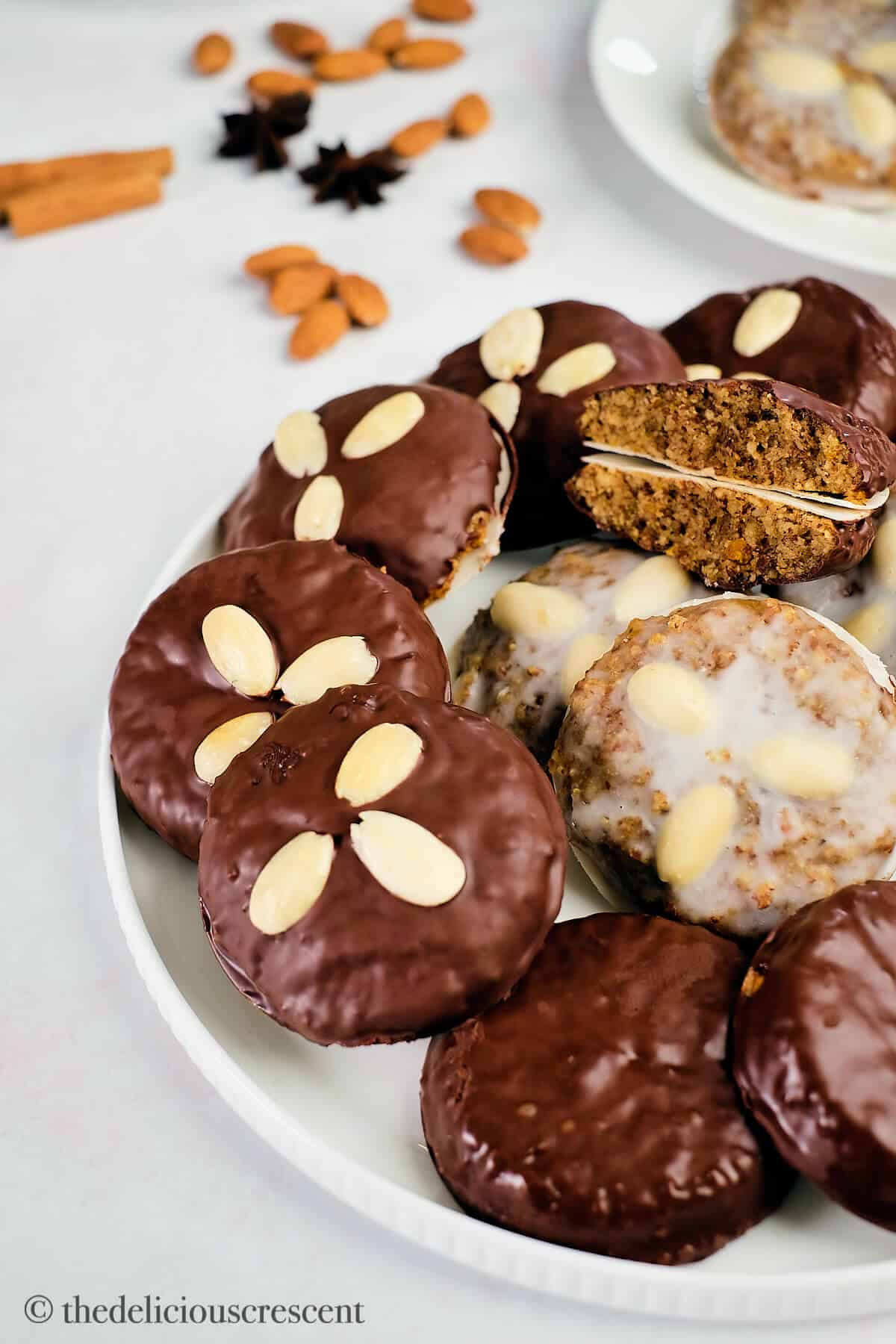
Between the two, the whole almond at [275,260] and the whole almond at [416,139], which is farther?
the whole almond at [416,139]

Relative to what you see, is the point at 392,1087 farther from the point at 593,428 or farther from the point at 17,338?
the point at 17,338

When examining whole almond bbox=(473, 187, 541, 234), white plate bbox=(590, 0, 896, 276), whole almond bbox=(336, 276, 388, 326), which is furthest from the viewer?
whole almond bbox=(473, 187, 541, 234)

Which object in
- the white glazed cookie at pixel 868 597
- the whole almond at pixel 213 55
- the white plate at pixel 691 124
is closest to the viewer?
the white glazed cookie at pixel 868 597

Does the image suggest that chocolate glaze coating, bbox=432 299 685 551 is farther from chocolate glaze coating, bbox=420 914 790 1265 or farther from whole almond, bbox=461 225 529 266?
whole almond, bbox=461 225 529 266

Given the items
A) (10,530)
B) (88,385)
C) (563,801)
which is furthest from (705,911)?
(88,385)

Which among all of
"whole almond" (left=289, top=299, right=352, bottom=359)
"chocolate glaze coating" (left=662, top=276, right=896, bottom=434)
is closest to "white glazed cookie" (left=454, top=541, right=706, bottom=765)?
"chocolate glaze coating" (left=662, top=276, right=896, bottom=434)

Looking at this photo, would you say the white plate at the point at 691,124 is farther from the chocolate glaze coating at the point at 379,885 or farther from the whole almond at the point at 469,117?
the chocolate glaze coating at the point at 379,885

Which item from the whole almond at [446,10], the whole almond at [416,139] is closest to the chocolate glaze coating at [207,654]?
the whole almond at [416,139]
